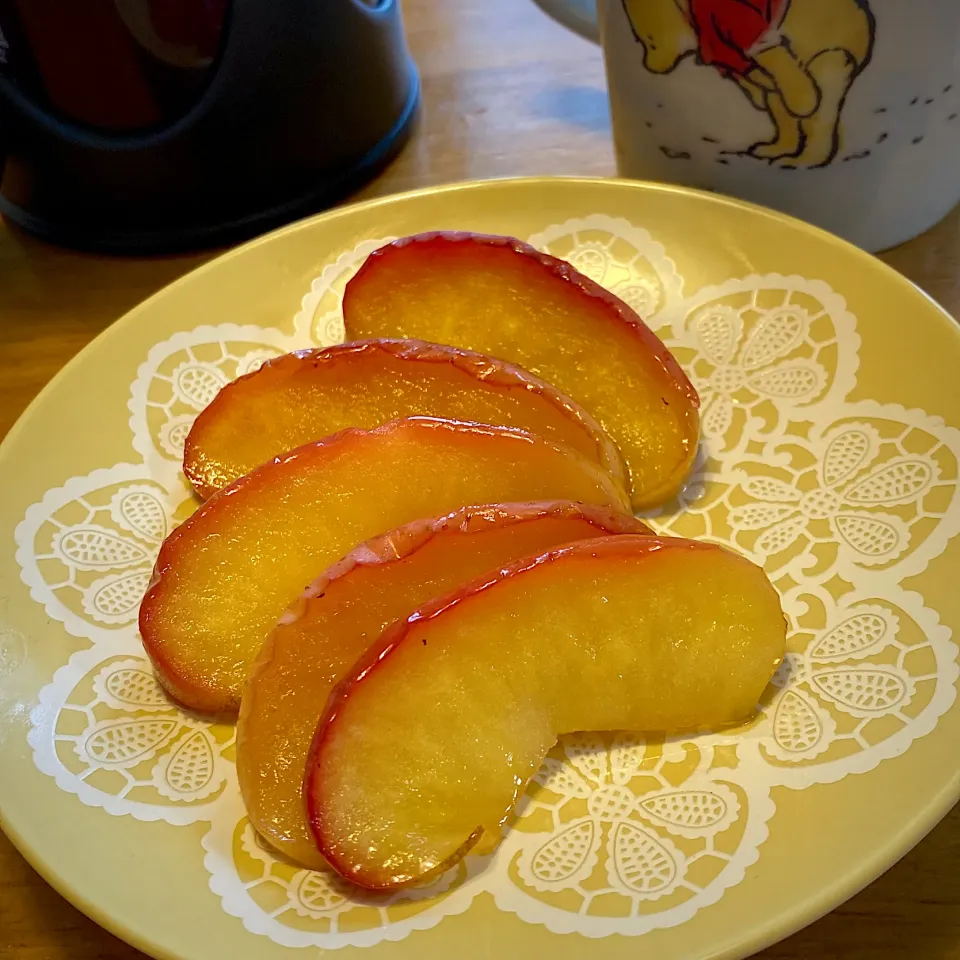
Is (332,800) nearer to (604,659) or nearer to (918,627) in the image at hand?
(604,659)

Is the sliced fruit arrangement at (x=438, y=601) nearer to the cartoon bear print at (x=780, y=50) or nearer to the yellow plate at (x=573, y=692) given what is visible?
the yellow plate at (x=573, y=692)

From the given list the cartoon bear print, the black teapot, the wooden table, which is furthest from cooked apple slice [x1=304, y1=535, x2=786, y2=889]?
the black teapot

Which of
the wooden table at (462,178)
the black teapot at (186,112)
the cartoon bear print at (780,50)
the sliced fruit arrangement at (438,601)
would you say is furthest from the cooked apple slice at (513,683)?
the black teapot at (186,112)

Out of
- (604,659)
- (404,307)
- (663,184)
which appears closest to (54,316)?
(404,307)

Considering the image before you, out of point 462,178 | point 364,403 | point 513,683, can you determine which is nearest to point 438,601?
point 513,683

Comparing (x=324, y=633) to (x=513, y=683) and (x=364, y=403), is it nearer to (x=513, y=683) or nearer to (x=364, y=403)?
(x=513, y=683)

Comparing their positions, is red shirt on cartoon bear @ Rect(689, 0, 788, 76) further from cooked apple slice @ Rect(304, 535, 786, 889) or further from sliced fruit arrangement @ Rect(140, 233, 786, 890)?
cooked apple slice @ Rect(304, 535, 786, 889)
